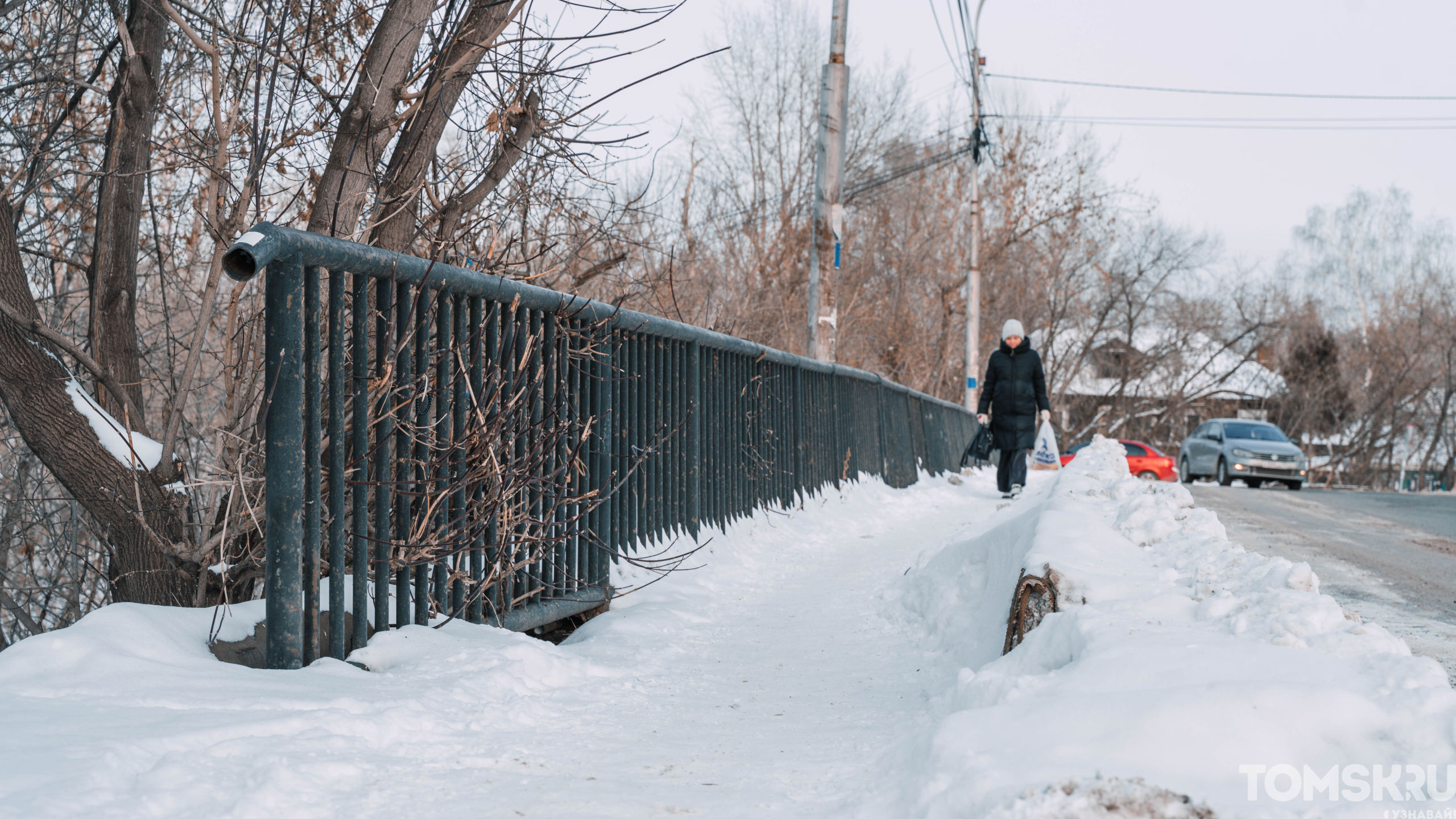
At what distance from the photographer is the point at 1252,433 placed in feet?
79.0

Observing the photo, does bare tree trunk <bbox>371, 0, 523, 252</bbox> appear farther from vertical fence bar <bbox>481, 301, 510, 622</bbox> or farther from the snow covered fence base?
the snow covered fence base

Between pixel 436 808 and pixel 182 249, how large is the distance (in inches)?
193

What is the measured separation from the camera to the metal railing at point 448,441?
2723mm

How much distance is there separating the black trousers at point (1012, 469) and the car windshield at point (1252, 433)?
16.1m

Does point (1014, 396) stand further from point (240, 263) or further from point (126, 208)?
point (240, 263)

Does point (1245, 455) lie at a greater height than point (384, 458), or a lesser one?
lesser

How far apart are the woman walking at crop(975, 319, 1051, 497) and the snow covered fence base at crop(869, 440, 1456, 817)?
22.4ft

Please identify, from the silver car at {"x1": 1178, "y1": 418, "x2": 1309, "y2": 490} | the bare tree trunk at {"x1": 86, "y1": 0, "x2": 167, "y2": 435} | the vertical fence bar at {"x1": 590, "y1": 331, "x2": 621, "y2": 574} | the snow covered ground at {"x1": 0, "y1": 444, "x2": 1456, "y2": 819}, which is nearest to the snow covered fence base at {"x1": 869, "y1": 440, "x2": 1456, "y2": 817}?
the snow covered ground at {"x1": 0, "y1": 444, "x2": 1456, "y2": 819}

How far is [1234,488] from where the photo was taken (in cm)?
1878

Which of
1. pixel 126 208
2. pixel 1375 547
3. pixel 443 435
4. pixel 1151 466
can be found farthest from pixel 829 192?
pixel 1151 466

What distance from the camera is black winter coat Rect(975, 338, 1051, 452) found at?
10.0 metres

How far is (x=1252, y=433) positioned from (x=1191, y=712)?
82.3 ft

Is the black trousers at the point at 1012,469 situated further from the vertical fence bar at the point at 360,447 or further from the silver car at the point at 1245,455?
the silver car at the point at 1245,455

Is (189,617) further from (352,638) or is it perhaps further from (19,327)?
(19,327)
